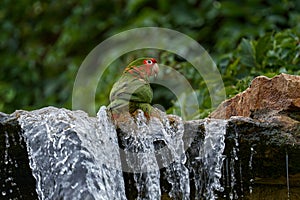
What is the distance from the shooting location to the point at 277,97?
195 cm

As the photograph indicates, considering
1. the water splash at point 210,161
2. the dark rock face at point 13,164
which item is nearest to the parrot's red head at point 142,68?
the water splash at point 210,161

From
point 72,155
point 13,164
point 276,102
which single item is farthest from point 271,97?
point 13,164

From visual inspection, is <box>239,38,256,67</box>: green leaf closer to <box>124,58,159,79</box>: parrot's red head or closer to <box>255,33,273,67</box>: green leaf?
<box>255,33,273,67</box>: green leaf

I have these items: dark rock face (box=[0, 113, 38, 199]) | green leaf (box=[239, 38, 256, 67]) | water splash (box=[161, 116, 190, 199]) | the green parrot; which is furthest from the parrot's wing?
green leaf (box=[239, 38, 256, 67])

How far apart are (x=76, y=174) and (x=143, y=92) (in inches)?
13.9

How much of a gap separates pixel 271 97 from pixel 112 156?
0.58 metres

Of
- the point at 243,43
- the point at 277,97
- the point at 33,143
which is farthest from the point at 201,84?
the point at 33,143

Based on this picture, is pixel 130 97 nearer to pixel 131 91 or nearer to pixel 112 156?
pixel 131 91

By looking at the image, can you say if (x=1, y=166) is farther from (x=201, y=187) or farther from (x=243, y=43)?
(x=243, y=43)

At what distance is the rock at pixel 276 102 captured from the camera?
1835mm

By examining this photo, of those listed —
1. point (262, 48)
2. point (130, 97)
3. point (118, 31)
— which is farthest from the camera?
point (118, 31)

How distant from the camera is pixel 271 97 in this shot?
1.97m

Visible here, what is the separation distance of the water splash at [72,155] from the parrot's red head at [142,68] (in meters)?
0.24

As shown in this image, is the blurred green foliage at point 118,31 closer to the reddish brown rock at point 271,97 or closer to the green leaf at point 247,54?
the green leaf at point 247,54
